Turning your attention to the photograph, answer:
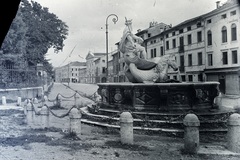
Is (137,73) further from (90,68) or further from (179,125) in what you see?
(90,68)

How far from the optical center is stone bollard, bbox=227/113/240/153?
19.5ft

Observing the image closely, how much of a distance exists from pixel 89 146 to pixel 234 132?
3.48 meters

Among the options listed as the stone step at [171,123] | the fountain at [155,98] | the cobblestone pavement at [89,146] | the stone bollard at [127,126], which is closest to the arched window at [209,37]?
the fountain at [155,98]

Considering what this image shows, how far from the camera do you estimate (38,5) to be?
3173 cm

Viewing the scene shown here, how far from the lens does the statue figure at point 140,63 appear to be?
1089cm

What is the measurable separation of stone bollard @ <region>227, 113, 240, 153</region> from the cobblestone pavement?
0.84 ft

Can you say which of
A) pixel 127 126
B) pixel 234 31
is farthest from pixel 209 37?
pixel 127 126

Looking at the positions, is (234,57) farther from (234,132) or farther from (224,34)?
(234,132)

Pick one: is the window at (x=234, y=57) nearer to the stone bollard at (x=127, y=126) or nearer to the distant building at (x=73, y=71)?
the stone bollard at (x=127, y=126)

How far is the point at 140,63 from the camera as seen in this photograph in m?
11.3

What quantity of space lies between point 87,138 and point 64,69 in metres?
105

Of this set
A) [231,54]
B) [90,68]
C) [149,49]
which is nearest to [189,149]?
[231,54]

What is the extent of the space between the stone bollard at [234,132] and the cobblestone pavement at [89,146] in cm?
26

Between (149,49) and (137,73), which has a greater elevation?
(149,49)
